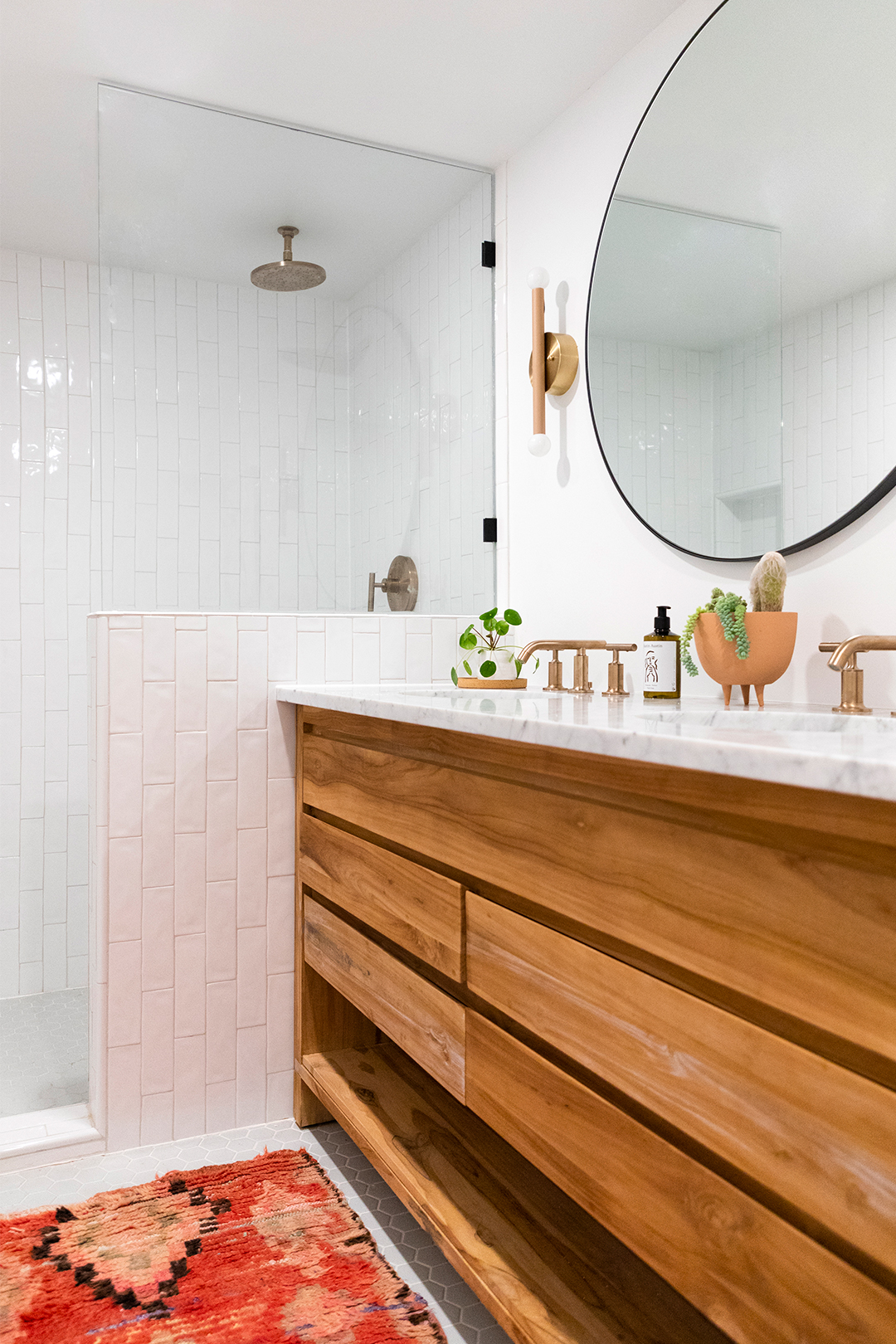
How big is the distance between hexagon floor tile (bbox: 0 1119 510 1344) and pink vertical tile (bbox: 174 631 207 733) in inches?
34.0

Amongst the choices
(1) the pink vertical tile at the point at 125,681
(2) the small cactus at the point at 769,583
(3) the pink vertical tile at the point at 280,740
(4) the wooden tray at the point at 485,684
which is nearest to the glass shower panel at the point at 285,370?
(1) the pink vertical tile at the point at 125,681

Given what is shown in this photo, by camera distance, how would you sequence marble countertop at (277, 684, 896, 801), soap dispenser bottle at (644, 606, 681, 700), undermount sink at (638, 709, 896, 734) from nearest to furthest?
1. marble countertop at (277, 684, 896, 801)
2. undermount sink at (638, 709, 896, 734)
3. soap dispenser bottle at (644, 606, 681, 700)

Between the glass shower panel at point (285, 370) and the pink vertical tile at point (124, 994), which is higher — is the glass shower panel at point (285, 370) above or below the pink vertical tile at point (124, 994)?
above

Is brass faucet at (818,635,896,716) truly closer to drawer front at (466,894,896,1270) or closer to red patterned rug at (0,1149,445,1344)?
drawer front at (466,894,896,1270)

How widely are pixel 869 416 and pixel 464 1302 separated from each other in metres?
1.46

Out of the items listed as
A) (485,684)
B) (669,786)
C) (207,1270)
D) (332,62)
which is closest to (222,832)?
(485,684)

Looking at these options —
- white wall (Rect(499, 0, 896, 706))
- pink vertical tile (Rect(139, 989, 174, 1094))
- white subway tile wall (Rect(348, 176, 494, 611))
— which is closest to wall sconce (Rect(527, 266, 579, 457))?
white wall (Rect(499, 0, 896, 706))

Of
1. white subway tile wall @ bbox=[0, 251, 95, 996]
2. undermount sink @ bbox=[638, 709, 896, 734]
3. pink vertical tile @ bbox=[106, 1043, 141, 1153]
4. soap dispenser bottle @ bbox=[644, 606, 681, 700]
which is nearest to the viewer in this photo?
undermount sink @ bbox=[638, 709, 896, 734]

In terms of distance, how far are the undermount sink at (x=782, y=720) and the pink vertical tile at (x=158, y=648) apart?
3.72 ft

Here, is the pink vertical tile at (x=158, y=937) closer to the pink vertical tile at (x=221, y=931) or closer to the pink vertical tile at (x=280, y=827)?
the pink vertical tile at (x=221, y=931)

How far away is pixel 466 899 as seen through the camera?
1267 millimetres

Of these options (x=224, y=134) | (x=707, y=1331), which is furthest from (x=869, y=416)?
(x=224, y=134)

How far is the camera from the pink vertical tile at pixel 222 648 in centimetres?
203

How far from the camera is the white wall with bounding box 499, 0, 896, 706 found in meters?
1.44
